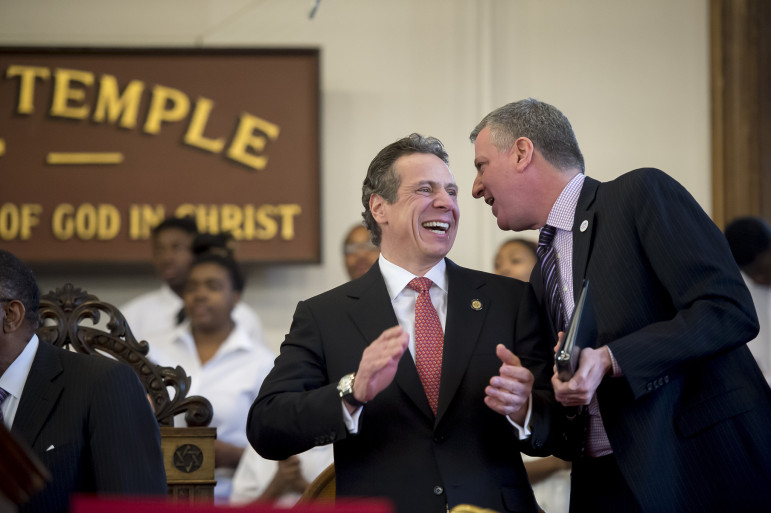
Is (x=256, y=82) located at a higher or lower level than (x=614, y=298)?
higher

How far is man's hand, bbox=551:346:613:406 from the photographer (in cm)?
220

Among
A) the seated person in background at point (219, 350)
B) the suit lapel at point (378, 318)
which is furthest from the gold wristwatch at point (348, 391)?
the seated person in background at point (219, 350)

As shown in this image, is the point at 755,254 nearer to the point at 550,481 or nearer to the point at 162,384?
the point at 550,481

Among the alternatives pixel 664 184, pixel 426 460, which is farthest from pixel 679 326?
pixel 426 460

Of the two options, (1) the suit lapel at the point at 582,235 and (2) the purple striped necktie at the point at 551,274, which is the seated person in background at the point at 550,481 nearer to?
(2) the purple striped necktie at the point at 551,274

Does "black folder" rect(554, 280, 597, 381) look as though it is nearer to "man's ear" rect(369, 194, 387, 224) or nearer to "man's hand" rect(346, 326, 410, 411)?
"man's hand" rect(346, 326, 410, 411)

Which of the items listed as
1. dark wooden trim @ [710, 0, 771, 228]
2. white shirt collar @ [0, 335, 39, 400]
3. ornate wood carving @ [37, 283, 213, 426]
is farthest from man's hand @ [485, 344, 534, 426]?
dark wooden trim @ [710, 0, 771, 228]

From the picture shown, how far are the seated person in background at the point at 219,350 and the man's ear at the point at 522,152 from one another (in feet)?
6.53

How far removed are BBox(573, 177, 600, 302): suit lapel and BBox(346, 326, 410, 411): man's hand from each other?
49cm

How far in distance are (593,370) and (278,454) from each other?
752 mm

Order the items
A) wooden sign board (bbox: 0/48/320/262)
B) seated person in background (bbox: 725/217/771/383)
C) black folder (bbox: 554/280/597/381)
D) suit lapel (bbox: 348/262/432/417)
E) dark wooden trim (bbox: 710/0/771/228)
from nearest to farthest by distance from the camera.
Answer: black folder (bbox: 554/280/597/381) < suit lapel (bbox: 348/262/432/417) < seated person in background (bbox: 725/217/771/383) < wooden sign board (bbox: 0/48/320/262) < dark wooden trim (bbox: 710/0/771/228)

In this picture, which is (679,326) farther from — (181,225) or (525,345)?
(181,225)

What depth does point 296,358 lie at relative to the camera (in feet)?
8.47

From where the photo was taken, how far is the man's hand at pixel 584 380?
2.20 metres
